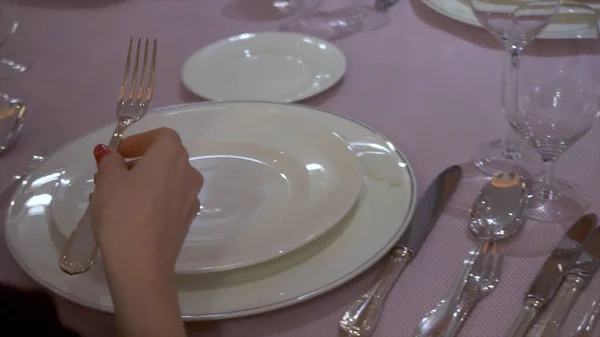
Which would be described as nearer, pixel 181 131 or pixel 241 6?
pixel 181 131

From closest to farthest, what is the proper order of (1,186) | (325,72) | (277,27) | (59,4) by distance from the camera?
(1,186)
(325,72)
(277,27)
(59,4)

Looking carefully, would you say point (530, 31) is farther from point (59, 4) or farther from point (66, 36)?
point (59, 4)

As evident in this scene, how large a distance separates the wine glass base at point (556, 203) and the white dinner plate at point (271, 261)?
13 cm

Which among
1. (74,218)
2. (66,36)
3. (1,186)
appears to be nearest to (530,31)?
(74,218)

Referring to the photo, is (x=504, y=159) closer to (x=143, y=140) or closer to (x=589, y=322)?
(x=589, y=322)

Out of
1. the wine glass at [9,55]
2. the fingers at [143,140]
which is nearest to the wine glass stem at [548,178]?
the fingers at [143,140]

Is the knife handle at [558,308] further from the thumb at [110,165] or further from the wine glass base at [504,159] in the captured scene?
Result: the thumb at [110,165]

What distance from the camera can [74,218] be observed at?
614 mm

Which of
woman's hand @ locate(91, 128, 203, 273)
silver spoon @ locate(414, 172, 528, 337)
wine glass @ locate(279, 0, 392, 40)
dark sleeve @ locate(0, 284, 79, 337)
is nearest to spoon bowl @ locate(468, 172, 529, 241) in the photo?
silver spoon @ locate(414, 172, 528, 337)

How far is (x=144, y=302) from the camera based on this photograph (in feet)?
1.56

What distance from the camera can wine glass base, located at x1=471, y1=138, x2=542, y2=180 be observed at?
71 centimetres

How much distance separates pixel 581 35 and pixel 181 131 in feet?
1.59

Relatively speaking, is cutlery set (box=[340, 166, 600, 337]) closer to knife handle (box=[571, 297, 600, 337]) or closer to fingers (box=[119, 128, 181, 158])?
knife handle (box=[571, 297, 600, 337])

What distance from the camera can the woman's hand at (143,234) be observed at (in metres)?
0.47
